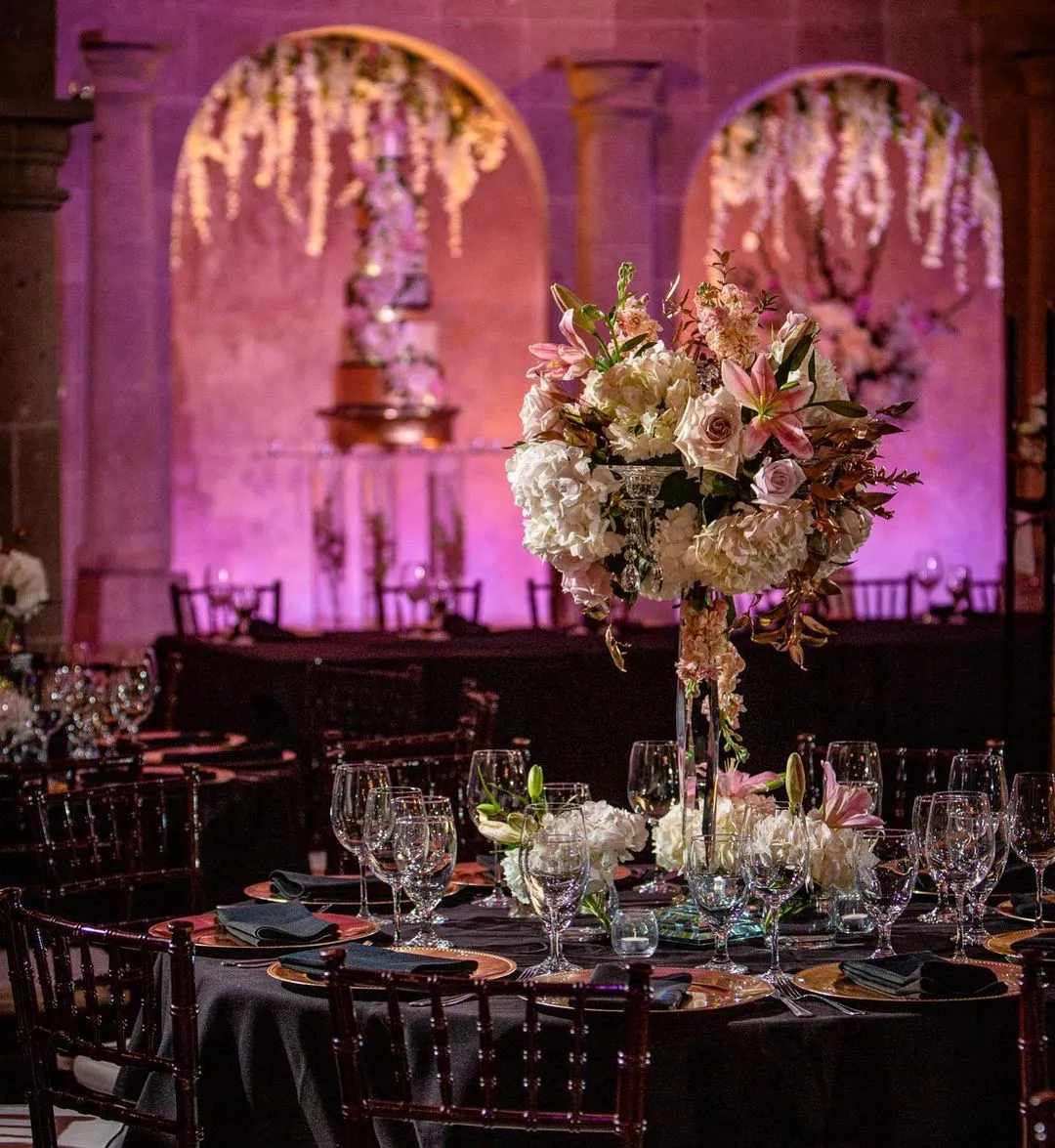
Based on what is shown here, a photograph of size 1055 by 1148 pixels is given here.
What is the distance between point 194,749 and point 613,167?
5.57 meters

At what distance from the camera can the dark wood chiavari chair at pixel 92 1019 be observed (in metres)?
2.66

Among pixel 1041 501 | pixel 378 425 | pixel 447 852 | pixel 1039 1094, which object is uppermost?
pixel 378 425

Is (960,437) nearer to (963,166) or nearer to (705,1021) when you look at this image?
(963,166)

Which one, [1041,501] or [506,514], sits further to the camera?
[506,514]

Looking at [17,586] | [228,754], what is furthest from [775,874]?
[17,586]

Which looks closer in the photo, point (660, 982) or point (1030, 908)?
point (660, 982)

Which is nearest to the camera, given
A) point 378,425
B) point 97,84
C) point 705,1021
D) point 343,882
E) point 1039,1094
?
point 1039,1094

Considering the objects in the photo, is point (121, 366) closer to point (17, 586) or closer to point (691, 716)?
point (17, 586)

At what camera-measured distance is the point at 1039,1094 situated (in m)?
2.35

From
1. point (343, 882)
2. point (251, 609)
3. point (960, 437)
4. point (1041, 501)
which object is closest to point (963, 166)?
point (960, 437)

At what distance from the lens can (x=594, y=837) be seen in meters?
3.20

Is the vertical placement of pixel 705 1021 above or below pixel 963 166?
→ below

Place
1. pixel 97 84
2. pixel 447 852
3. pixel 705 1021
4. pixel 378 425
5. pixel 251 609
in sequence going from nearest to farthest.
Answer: pixel 705 1021 < pixel 447 852 < pixel 251 609 < pixel 97 84 < pixel 378 425

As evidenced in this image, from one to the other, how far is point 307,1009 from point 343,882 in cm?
81
